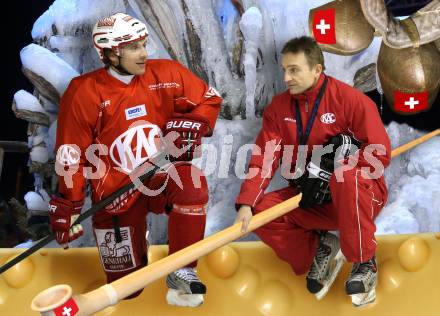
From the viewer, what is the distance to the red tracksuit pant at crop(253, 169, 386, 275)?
180cm

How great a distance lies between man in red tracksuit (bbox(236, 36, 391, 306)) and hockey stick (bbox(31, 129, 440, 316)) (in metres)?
0.06

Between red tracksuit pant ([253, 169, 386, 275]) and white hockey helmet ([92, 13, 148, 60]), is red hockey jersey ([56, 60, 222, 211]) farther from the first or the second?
red tracksuit pant ([253, 169, 386, 275])

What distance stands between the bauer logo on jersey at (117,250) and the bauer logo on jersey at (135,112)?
0.34 metres

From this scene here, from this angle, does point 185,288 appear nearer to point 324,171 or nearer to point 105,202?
point 105,202

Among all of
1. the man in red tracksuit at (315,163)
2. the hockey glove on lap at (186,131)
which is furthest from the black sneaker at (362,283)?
the hockey glove on lap at (186,131)

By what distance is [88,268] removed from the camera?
2.11 m

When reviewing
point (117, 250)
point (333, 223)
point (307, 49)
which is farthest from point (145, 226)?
point (307, 49)

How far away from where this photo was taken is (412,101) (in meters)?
2.22

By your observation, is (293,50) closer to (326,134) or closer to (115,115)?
(326,134)

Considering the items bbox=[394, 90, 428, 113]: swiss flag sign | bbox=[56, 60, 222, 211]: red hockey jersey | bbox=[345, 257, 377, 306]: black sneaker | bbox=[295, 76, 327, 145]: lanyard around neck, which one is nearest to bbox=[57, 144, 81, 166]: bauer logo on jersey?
bbox=[56, 60, 222, 211]: red hockey jersey

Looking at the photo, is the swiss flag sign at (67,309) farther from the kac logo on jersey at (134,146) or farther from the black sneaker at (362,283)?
the black sneaker at (362,283)

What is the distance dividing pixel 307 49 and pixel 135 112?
54cm

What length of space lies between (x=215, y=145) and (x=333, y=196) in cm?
52

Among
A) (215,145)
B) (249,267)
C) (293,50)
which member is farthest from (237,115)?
(249,267)
